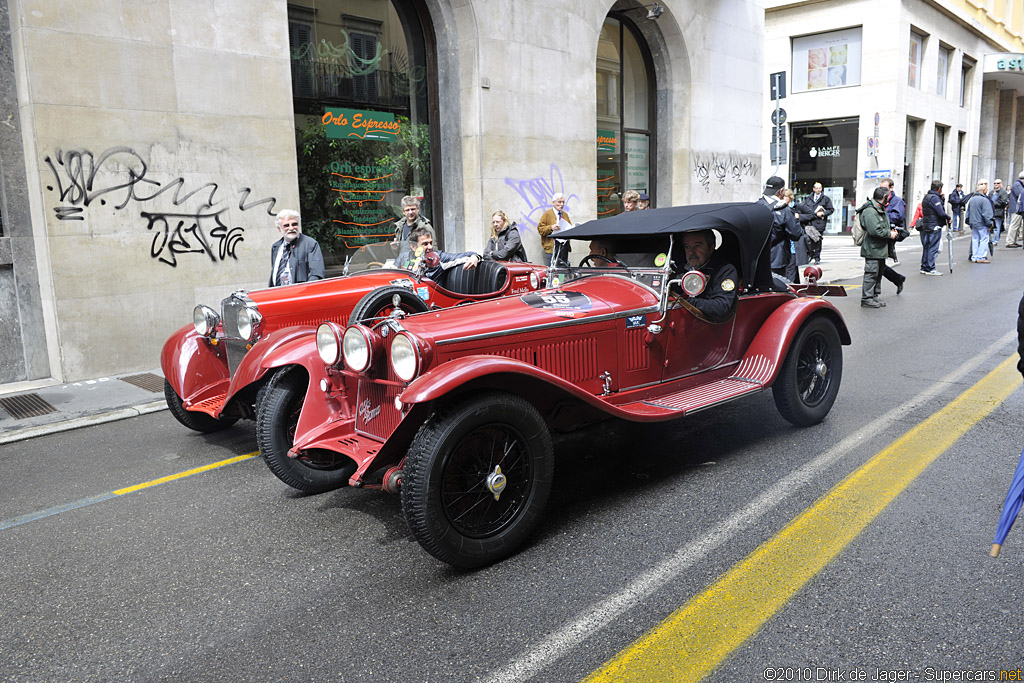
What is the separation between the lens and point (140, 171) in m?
8.25

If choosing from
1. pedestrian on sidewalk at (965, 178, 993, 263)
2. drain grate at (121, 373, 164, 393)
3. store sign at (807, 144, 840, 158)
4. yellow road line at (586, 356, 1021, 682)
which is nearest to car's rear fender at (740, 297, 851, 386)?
yellow road line at (586, 356, 1021, 682)

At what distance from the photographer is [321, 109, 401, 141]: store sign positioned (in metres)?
10.6

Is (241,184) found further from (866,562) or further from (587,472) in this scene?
(866,562)

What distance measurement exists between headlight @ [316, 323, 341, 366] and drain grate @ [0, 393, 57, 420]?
4.10m

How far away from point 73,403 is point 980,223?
1824 cm

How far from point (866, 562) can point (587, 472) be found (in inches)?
67.8

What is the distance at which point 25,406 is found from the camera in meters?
7.00

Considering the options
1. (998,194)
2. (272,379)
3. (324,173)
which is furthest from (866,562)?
(998,194)

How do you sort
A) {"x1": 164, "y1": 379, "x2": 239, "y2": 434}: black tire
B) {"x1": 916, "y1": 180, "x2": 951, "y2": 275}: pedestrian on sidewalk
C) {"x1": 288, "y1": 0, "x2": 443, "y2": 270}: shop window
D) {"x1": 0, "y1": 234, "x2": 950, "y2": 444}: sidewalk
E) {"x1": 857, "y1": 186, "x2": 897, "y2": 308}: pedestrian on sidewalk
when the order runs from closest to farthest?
{"x1": 164, "y1": 379, "x2": 239, "y2": 434}: black tire
{"x1": 0, "y1": 234, "x2": 950, "y2": 444}: sidewalk
{"x1": 288, "y1": 0, "x2": 443, "y2": 270}: shop window
{"x1": 857, "y1": 186, "x2": 897, "y2": 308}: pedestrian on sidewalk
{"x1": 916, "y1": 180, "x2": 951, "y2": 275}: pedestrian on sidewalk

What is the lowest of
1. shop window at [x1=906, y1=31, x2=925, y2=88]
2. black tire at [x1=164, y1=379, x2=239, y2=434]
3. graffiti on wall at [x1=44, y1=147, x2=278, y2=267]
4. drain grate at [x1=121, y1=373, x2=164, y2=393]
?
drain grate at [x1=121, y1=373, x2=164, y2=393]

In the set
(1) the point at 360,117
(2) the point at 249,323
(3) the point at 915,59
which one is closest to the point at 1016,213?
(3) the point at 915,59

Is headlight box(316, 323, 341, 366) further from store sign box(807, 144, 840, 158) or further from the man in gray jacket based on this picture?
store sign box(807, 144, 840, 158)

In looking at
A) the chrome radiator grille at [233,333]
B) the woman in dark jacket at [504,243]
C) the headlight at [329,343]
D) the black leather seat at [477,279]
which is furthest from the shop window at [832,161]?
the headlight at [329,343]

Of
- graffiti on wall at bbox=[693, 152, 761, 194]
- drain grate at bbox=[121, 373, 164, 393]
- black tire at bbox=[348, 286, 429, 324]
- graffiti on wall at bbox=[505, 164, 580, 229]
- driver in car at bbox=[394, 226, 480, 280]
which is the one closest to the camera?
black tire at bbox=[348, 286, 429, 324]
